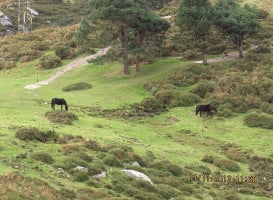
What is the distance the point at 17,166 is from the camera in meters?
23.7

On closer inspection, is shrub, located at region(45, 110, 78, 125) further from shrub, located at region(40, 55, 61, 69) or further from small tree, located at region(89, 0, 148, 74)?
shrub, located at region(40, 55, 61, 69)

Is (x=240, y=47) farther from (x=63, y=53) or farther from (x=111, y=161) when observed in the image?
(x=111, y=161)

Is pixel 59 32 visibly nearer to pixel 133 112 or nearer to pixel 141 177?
pixel 133 112

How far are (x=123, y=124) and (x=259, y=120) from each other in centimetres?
1157

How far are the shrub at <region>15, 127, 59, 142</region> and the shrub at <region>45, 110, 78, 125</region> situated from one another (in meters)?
6.67

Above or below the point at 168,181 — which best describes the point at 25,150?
above

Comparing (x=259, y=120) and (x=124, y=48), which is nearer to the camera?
(x=259, y=120)

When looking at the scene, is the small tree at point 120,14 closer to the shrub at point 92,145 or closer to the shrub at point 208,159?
the shrub at point 208,159

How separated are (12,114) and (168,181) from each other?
17.6 meters

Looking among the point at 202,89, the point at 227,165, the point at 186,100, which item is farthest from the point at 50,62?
the point at 227,165

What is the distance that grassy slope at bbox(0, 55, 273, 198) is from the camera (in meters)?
33.5

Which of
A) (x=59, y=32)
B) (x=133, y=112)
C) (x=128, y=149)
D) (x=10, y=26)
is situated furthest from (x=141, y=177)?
(x=10, y=26)

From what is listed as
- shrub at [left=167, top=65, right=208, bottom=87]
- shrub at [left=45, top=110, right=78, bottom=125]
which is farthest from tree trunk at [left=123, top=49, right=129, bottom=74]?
shrub at [left=45, top=110, right=78, bottom=125]
